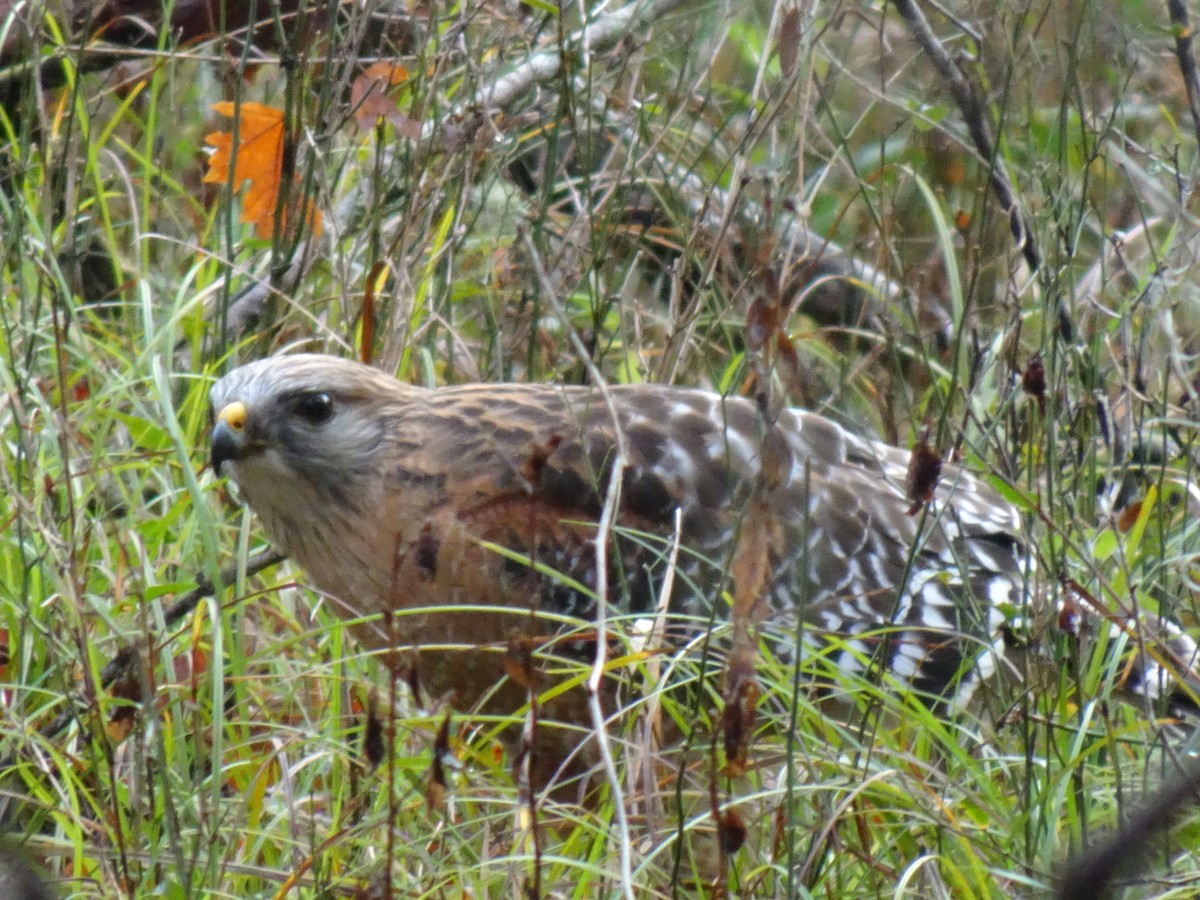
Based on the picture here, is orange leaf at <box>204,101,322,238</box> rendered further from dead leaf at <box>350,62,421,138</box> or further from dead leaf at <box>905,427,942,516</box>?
dead leaf at <box>905,427,942,516</box>

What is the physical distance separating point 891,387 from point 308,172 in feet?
6.05

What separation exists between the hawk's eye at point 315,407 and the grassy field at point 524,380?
34cm

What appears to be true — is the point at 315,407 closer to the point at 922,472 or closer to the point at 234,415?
the point at 234,415

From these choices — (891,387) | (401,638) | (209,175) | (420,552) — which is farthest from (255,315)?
(420,552)

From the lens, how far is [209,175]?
4.20 metres

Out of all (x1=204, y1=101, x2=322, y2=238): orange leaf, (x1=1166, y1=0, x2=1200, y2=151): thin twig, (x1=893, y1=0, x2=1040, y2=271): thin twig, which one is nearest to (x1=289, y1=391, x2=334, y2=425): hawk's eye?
(x1=204, y1=101, x2=322, y2=238): orange leaf

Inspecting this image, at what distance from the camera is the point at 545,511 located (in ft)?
12.3

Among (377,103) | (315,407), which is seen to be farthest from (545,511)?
(377,103)

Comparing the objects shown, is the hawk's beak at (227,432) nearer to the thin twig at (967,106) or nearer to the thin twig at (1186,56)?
the thin twig at (967,106)

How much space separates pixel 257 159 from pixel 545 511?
1.27 metres

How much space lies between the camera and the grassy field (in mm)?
2775

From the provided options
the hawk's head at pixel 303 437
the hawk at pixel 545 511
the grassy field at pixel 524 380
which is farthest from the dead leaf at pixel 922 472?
the hawk's head at pixel 303 437

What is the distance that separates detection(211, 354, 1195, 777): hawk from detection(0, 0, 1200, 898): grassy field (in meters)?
0.17

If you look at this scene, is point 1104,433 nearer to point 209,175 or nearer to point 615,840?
point 615,840
